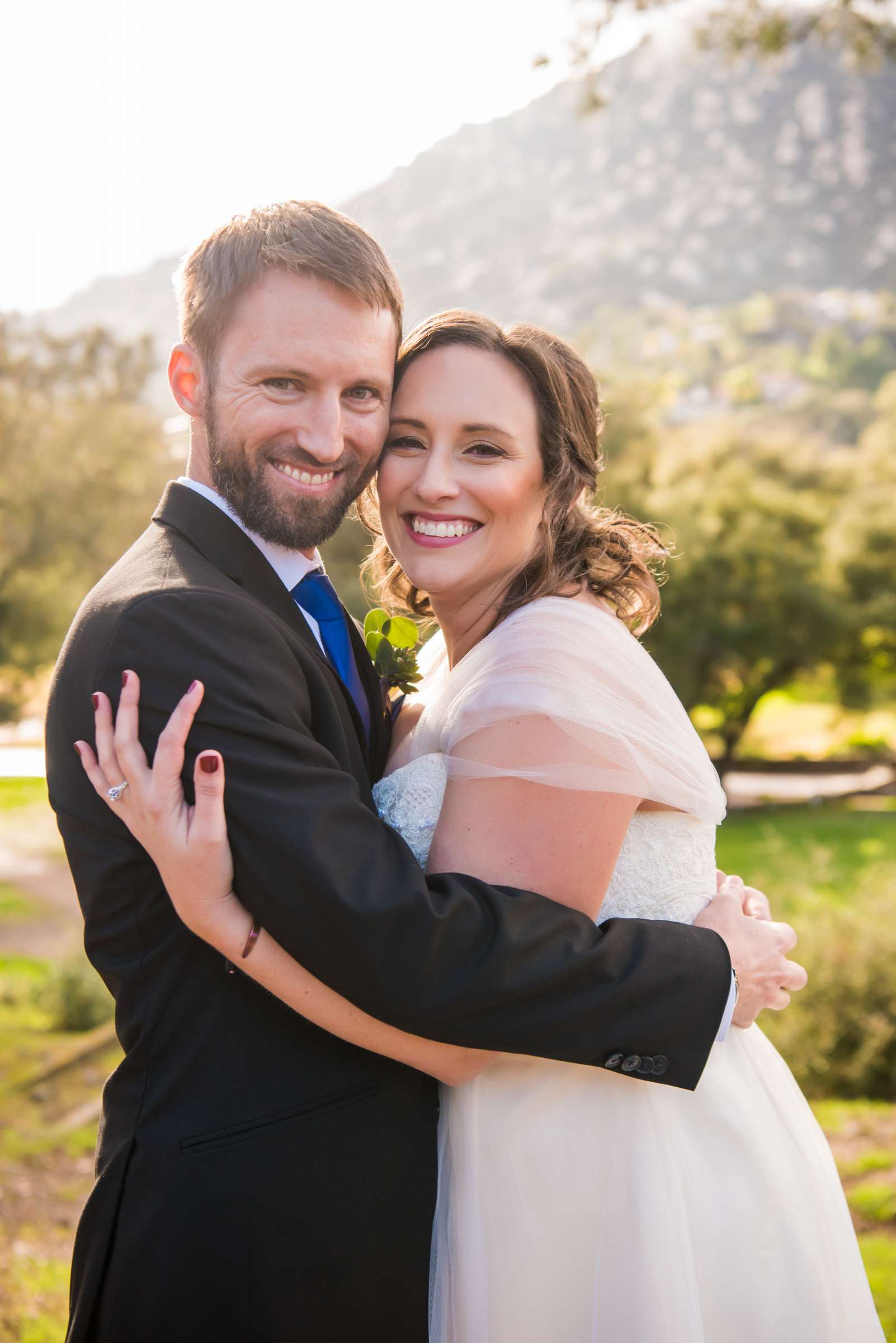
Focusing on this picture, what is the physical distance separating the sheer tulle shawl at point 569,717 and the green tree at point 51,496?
11830 mm

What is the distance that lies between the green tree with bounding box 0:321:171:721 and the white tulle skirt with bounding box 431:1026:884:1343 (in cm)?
1219

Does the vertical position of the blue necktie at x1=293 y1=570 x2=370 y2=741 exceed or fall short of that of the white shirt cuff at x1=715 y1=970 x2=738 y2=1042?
it exceeds it

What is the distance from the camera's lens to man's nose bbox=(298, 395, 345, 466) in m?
2.39

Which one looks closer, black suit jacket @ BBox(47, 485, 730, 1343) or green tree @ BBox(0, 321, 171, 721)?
black suit jacket @ BBox(47, 485, 730, 1343)

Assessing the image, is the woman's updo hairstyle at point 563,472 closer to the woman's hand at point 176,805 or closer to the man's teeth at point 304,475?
the man's teeth at point 304,475

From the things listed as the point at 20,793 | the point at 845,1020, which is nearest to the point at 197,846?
the point at 845,1020

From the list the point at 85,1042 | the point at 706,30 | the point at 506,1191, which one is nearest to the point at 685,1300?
the point at 506,1191

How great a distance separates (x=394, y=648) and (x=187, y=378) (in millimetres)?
822

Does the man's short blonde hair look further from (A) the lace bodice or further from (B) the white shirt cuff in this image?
(B) the white shirt cuff

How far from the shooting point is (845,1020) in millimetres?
8508

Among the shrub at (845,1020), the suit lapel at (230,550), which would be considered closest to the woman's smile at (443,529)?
the suit lapel at (230,550)

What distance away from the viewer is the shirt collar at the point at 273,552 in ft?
7.69

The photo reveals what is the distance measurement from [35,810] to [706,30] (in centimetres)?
2047

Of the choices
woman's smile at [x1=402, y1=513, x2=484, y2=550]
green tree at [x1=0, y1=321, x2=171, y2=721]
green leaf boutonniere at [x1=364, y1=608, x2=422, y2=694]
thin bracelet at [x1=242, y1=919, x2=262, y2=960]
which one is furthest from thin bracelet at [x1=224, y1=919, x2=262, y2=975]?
green tree at [x1=0, y1=321, x2=171, y2=721]
